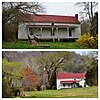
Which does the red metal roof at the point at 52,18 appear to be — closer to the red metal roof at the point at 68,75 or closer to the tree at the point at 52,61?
the tree at the point at 52,61

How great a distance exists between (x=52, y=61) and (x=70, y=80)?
0.64 ft

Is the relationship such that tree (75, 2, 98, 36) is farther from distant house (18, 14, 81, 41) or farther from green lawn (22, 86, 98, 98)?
green lawn (22, 86, 98, 98)

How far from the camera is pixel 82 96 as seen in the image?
6.06 ft

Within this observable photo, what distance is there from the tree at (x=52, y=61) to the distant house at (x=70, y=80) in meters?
0.04

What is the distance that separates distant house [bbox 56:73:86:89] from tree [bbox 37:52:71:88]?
40 millimetres

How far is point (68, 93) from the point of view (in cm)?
186

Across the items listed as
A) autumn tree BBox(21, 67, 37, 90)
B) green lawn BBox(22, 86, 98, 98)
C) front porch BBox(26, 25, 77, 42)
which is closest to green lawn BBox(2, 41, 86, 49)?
front porch BBox(26, 25, 77, 42)

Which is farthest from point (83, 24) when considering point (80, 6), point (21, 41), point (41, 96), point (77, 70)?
point (41, 96)

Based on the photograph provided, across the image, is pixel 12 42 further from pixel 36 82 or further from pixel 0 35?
pixel 36 82

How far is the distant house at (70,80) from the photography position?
1866mm

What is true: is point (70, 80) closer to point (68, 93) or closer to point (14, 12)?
point (68, 93)

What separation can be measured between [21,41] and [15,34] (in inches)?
2.7

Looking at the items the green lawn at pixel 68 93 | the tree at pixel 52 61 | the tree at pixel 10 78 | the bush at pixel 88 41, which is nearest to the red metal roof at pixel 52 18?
the bush at pixel 88 41

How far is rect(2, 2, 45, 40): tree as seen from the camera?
6.05ft
